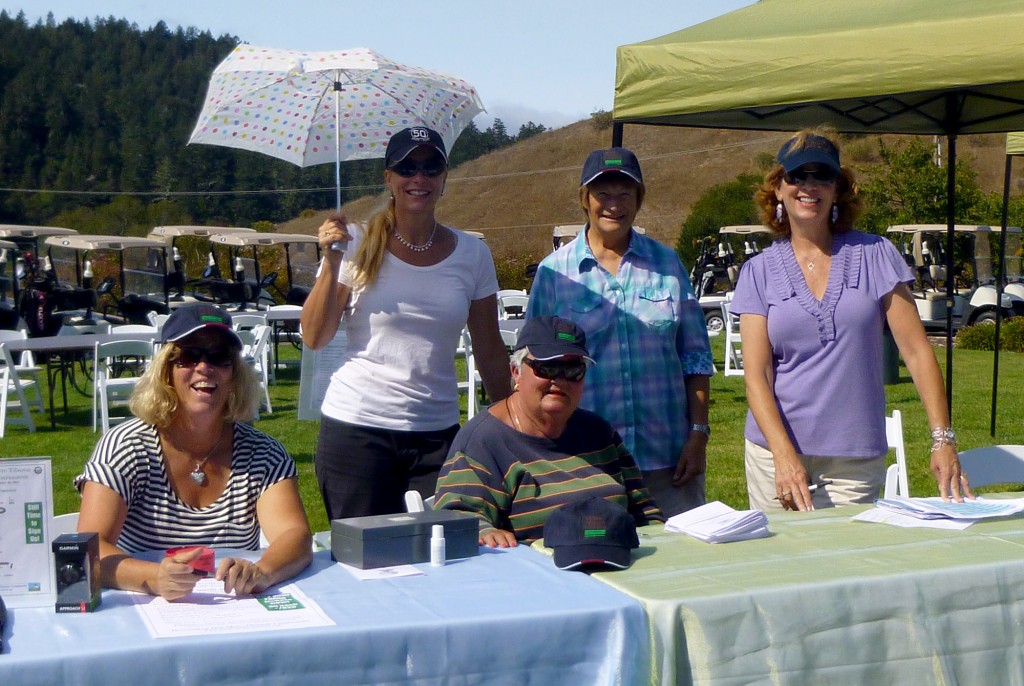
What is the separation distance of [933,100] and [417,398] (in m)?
3.47

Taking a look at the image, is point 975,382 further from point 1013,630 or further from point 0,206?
point 0,206

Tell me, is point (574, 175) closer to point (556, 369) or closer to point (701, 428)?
point (701, 428)

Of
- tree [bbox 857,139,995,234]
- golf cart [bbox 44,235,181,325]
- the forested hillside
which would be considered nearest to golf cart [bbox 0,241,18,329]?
golf cart [bbox 44,235,181,325]

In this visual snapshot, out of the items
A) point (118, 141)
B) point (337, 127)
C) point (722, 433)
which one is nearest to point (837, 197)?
point (337, 127)

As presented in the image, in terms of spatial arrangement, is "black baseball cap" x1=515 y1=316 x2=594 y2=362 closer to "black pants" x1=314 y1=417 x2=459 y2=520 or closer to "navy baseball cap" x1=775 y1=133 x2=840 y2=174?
"black pants" x1=314 y1=417 x2=459 y2=520

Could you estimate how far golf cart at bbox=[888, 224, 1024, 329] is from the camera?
63.4ft

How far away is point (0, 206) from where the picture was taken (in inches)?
2500

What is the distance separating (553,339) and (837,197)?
3.31 feet

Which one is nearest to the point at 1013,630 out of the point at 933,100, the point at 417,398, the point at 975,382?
the point at 417,398

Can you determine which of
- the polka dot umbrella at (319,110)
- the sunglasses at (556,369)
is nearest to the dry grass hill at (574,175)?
the polka dot umbrella at (319,110)

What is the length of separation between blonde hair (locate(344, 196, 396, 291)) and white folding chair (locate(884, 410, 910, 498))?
5.96 feet

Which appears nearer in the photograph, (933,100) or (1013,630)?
(1013,630)

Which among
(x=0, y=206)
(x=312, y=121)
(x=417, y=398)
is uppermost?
(x=0, y=206)

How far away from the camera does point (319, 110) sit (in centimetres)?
419
